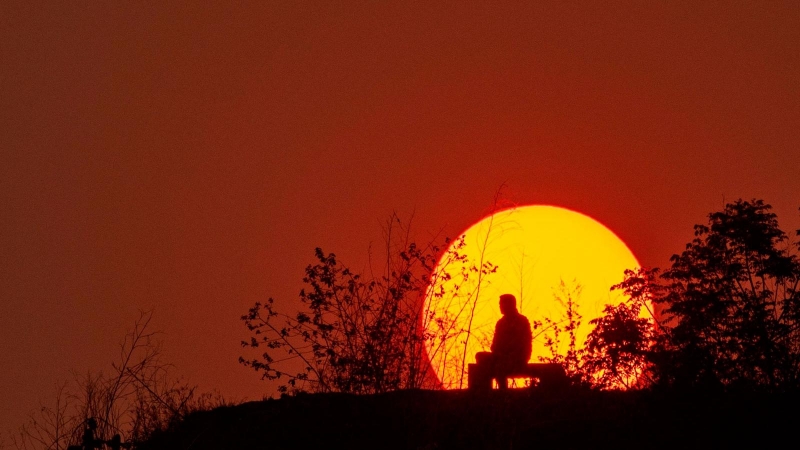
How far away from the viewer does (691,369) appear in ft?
36.0

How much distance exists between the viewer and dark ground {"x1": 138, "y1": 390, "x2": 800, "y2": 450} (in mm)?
9133

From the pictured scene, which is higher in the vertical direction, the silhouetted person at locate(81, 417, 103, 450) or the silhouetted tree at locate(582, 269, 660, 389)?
the silhouetted tree at locate(582, 269, 660, 389)

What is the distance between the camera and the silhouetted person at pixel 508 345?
37.7 ft

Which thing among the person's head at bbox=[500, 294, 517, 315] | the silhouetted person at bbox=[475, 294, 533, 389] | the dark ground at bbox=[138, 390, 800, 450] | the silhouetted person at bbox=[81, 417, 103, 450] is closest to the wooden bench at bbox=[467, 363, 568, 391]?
the silhouetted person at bbox=[475, 294, 533, 389]

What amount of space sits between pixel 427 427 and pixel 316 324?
1.47 meters

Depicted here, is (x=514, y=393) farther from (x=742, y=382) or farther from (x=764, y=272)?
(x=764, y=272)

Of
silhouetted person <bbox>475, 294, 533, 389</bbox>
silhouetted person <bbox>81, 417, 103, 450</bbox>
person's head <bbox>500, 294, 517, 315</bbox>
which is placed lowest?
silhouetted person <bbox>81, 417, 103, 450</bbox>

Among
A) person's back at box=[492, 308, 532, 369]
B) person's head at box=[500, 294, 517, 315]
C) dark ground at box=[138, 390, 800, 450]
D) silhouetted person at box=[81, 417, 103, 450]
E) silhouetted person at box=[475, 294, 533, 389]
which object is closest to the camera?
dark ground at box=[138, 390, 800, 450]

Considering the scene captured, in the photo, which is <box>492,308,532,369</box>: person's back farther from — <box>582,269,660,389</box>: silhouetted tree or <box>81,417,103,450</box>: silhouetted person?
<box>81,417,103,450</box>: silhouetted person

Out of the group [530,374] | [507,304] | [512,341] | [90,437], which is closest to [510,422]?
[530,374]

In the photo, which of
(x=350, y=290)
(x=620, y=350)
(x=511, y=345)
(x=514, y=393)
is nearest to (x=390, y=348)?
(x=350, y=290)

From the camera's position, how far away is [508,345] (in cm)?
1177

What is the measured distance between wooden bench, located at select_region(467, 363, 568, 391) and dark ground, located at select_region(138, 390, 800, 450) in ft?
1.79

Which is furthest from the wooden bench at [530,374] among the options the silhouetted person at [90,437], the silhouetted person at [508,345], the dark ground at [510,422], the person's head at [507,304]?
the silhouetted person at [90,437]
